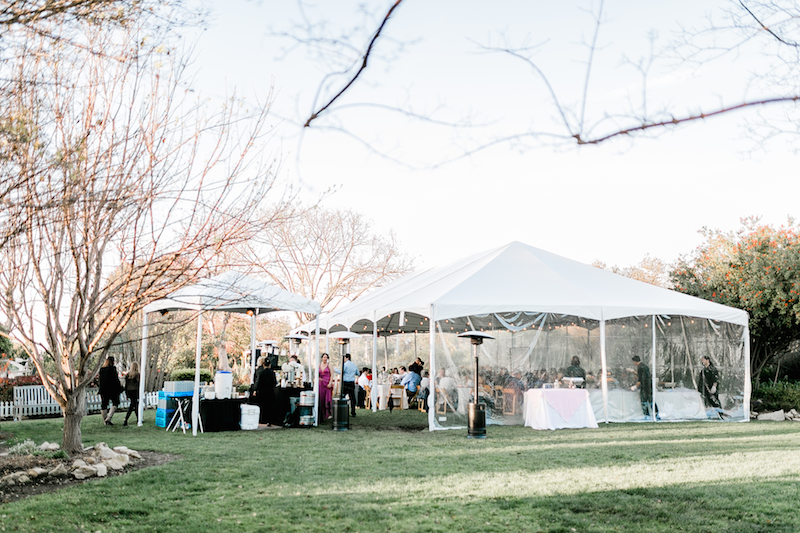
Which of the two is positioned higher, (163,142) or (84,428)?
(163,142)

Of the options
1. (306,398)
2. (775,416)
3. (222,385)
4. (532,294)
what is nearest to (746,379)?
(775,416)

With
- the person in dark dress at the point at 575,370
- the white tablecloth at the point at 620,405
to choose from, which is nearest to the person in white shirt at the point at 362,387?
the person in dark dress at the point at 575,370

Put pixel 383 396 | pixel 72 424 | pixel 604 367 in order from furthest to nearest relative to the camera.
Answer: pixel 383 396 < pixel 604 367 < pixel 72 424

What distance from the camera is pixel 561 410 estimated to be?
11.5 metres

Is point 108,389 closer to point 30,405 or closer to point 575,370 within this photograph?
point 30,405

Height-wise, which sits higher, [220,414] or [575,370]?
[575,370]

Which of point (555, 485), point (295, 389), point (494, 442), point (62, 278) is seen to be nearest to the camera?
point (555, 485)

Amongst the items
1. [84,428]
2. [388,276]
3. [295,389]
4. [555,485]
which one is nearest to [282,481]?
[555,485]

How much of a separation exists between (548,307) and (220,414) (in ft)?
20.9

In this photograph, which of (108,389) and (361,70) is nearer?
(361,70)

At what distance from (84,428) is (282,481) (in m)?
6.79

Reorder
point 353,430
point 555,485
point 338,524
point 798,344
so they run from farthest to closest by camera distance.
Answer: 1. point 798,344
2. point 353,430
3. point 555,485
4. point 338,524

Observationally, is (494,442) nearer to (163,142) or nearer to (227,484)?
(227,484)

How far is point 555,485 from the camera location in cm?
598
